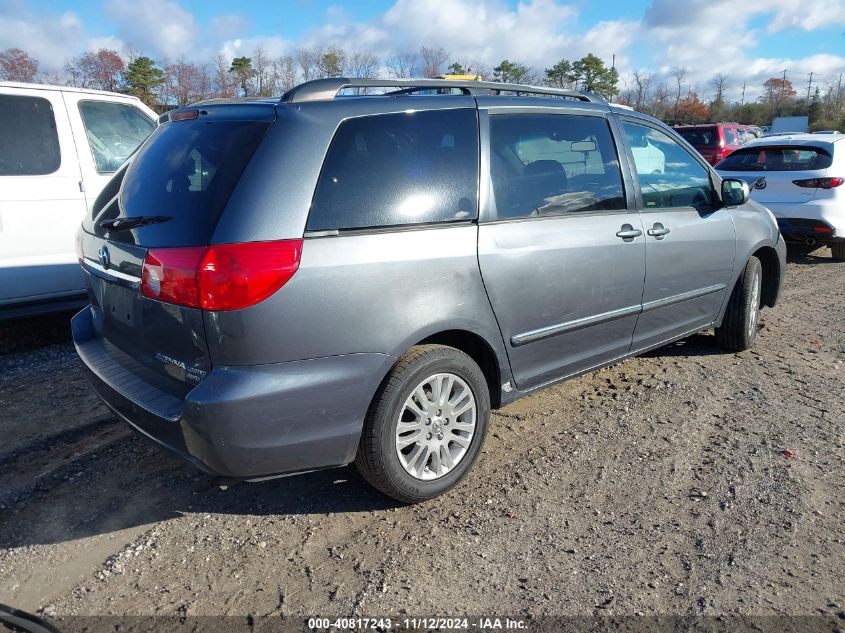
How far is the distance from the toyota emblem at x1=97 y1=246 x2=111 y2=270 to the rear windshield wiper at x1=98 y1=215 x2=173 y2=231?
0.33ft

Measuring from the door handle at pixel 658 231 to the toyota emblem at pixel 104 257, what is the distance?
2958 mm

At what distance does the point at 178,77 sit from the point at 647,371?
2475 cm

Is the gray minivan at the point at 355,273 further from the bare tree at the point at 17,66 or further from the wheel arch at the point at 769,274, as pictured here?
the bare tree at the point at 17,66

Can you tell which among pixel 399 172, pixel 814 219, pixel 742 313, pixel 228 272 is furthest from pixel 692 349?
pixel 814 219

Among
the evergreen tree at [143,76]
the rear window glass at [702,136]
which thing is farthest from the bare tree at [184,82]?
the rear window glass at [702,136]

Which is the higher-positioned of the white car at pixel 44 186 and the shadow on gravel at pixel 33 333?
the white car at pixel 44 186

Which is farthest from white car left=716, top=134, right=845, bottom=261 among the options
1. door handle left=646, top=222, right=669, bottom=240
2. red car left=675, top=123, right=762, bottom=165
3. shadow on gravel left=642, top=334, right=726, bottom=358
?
red car left=675, top=123, right=762, bottom=165

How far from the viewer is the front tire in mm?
2855

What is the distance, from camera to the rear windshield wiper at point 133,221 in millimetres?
2725

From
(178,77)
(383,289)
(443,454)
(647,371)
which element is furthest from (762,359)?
(178,77)

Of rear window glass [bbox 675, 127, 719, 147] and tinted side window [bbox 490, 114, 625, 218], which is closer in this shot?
tinted side window [bbox 490, 114, 625, 218]

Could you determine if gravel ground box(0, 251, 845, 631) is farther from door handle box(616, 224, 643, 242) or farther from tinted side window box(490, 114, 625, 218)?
tinted side window box(490, 114, 625, 218)

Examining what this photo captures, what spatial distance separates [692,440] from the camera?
3771mm

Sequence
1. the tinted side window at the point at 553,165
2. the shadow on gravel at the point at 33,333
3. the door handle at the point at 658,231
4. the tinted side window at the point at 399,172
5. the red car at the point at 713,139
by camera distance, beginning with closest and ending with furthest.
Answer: the tinted side window at the point at 399,172, the tinted side window at the point at 553,165, the door handle at the point at 658,231, the shadow on gravel at the point at 33,333, the red car at the point at 713,139
